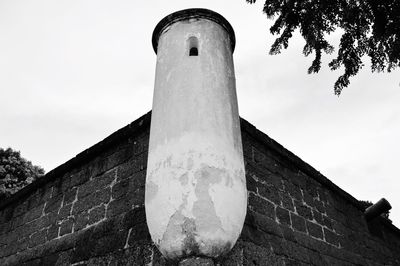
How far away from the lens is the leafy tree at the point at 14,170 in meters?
12.4

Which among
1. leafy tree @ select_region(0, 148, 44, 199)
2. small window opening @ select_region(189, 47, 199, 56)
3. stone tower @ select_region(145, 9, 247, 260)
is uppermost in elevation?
leafy tree @ select_region(0, 148, 44, 199)

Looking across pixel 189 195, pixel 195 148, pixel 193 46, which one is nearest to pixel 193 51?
pixel 193 46

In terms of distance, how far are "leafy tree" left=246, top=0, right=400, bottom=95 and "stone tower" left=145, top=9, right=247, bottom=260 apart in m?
0.61

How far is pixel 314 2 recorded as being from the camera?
7.34ft

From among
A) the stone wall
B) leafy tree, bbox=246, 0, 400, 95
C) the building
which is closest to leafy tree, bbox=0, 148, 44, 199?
the stone wall

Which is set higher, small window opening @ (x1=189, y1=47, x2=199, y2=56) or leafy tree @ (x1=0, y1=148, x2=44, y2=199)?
leafy tree @ (x1=0, y1=148, x2=44, y2=199)

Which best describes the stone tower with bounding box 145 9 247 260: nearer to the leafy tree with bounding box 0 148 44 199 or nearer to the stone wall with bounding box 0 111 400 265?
the stone wall with bounding box 0 111 400 265

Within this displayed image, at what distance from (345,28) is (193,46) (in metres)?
1.24

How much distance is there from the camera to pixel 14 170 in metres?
12.9

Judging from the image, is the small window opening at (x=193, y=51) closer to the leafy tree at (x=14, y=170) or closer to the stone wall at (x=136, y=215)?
the stone wall at (x=136, y=215)

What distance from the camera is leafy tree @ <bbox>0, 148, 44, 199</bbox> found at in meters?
12.4

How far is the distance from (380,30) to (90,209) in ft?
10.2

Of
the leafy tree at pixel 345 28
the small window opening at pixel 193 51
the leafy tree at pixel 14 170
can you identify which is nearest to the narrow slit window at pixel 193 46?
the small window opening at pixel 193 51

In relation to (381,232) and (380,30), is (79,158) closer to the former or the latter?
(380,30)
